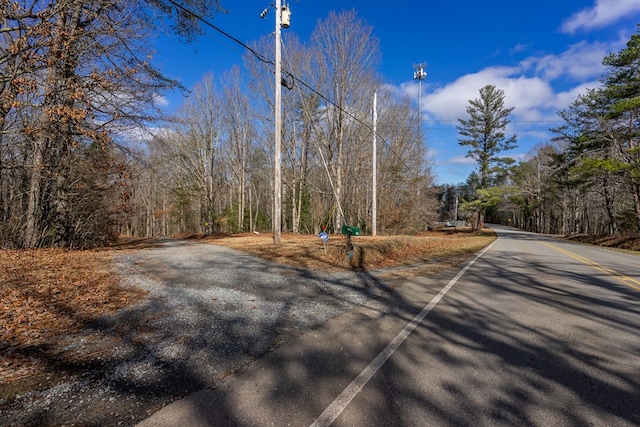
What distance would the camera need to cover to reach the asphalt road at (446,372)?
2.27 meters

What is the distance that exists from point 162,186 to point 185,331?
3999 centimetres

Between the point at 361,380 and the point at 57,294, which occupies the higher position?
the point at 57,294

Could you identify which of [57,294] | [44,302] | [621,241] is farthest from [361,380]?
[621,241]

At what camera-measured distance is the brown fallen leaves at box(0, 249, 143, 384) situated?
3.18 metres

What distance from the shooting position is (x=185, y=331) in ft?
12.5

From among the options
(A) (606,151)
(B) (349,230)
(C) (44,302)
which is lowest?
(C) (44,302)

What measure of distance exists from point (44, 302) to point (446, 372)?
5693 mm

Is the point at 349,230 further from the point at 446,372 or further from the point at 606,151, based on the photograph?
the point at 606,151

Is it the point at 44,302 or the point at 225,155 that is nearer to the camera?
the point at 44,302

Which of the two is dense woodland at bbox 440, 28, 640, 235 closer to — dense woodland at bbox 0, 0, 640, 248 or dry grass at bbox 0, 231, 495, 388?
dense woodland at bbox 0, 0, 640, 248

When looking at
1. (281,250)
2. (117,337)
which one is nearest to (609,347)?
(117,337)

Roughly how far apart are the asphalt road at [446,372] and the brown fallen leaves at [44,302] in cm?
208

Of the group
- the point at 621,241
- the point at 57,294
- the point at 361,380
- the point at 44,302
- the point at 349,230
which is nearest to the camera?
the point at 361,380

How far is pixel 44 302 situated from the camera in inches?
183
